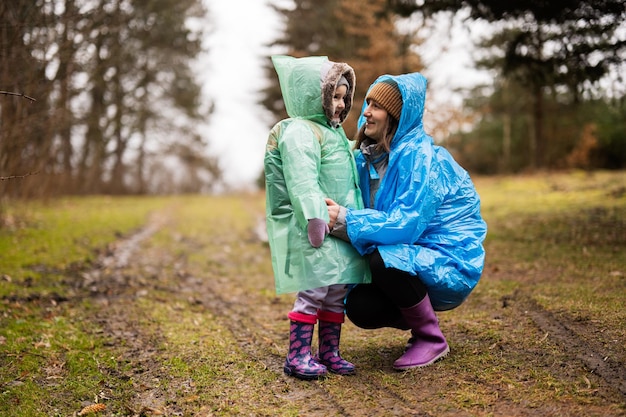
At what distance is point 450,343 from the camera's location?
4.17 m

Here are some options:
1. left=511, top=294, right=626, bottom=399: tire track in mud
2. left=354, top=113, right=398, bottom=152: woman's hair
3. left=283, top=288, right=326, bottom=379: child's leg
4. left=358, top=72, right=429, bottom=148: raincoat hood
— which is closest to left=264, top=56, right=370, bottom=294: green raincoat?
left=283, top=288, right=326, bottom=379: child's leg

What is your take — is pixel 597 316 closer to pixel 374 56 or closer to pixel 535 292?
pixel 535 292

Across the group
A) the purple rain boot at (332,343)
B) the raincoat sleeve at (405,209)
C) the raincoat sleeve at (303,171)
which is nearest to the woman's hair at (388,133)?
the raincoat sleeve at (405,209)

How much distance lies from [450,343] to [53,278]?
15.9 feet

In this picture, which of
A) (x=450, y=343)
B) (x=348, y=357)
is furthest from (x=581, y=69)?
(x=348, y=357)

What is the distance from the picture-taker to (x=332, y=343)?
3732mm

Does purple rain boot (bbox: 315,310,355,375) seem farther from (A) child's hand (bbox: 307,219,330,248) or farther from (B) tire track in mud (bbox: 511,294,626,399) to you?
(B) tire track in mud (bbox: 511,294,626,399)

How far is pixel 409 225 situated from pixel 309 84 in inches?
42.0

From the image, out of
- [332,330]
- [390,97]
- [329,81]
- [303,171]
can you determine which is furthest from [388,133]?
[332,330]

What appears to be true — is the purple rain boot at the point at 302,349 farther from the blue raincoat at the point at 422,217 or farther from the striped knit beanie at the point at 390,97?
the striped knit beanie at the point at 390,97

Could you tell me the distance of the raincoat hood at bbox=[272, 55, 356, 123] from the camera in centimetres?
357

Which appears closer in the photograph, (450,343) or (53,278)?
(450,343)

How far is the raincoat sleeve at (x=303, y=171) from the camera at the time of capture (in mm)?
3322

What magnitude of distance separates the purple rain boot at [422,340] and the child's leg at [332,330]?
356 millimetres
